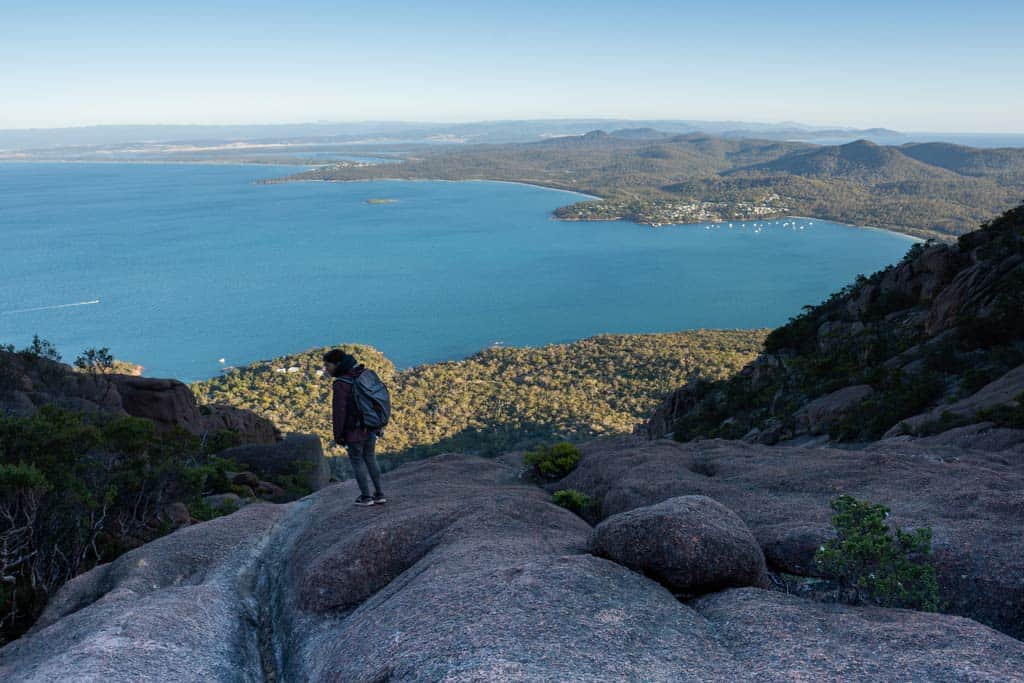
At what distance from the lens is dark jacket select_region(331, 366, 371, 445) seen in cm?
1045

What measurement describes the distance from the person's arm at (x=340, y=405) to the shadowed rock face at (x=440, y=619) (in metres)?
1.73

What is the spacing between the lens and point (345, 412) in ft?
34.7

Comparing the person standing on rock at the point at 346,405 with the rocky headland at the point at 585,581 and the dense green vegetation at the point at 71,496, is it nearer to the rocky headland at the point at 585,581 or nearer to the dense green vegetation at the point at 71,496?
the rocky headland at the point at 585,581

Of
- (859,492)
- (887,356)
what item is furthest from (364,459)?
(887,356)

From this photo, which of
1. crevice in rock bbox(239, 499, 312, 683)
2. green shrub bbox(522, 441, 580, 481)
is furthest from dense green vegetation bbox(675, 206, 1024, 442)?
crevice in rock bbox(239, 499, 312, 683)

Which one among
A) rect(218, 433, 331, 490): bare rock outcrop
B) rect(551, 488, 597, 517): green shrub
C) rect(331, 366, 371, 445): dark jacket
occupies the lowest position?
rect(218, 433, 331, 490): bare rock outcrop

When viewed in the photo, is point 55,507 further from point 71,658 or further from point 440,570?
point 440,570

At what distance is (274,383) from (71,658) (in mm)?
85591

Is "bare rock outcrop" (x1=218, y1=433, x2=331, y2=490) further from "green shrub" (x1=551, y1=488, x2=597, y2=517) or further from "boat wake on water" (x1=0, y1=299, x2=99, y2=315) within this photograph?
"boat wake on water" (x1=0, y1=299, x2=99, y2=315)

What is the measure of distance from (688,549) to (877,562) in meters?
2.08

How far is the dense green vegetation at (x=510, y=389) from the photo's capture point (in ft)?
219

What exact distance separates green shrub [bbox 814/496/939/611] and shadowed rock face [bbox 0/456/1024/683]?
39 centimetres

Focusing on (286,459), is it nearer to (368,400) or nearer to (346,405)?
(346,405)

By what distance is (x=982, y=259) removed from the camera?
96.0ft
